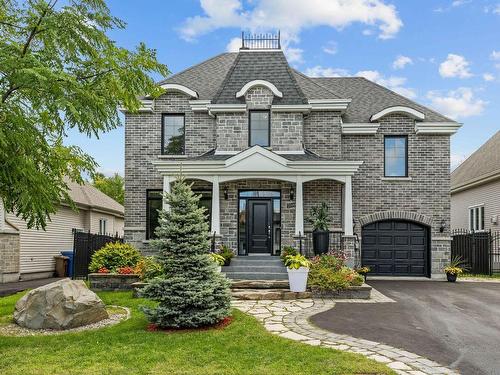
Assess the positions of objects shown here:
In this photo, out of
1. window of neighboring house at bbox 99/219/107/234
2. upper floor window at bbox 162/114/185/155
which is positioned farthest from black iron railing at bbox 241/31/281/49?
window of neighboring house at bbox 99/219/107/234

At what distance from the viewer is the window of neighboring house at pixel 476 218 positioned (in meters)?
21.7

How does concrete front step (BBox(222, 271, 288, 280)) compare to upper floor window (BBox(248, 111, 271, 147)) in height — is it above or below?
below

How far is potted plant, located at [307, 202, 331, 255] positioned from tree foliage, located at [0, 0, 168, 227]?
7.88 metres

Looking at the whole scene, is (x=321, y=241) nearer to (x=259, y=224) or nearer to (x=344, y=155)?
(x=259, y=224)

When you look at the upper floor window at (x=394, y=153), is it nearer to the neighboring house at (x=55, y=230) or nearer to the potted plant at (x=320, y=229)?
the potted plant at (x=320, y=229)

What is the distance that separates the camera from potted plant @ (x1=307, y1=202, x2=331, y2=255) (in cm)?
1400

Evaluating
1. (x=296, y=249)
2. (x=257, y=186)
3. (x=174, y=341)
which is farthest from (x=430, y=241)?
(x=174, y=341)

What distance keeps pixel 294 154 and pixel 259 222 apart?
2.71 metres

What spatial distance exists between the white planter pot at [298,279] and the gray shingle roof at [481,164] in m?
12.6

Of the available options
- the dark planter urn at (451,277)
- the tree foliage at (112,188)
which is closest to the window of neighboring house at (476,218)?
the dark planter urn at (451,277)

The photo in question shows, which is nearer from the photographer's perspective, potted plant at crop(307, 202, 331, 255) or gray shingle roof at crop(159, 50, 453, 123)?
potted plant at crop(307, 202, 331, 255)

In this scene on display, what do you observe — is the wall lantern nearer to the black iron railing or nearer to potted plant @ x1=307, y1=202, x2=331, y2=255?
potted plant @ x1=307, y1=202, x2=331, y2=255

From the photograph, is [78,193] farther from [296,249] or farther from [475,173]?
[475,173]

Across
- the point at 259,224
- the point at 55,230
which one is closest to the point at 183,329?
the point at 259,224
